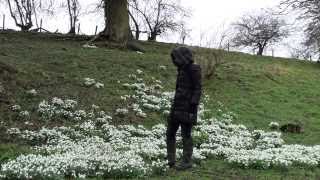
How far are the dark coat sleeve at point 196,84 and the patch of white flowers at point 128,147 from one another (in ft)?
5.25

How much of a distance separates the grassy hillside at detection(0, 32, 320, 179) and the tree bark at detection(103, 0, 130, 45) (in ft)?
5.81

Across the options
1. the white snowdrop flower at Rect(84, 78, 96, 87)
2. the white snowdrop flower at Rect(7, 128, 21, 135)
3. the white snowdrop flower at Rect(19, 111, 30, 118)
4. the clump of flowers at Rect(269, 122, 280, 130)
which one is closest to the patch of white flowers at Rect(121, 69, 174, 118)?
the white snowdrop flower at Rect(84, 78, 96, 87)

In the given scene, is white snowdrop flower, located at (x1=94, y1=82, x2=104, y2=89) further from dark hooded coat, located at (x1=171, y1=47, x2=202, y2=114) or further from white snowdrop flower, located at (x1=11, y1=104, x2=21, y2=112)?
dark hooded coat, located at (x1=171, y1=47, x2=202, y2=114)

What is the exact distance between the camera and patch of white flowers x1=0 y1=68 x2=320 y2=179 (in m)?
12.3

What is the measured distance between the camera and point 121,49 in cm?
3247

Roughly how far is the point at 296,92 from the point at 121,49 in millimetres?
9333

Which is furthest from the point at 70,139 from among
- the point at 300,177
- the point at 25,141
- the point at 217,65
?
the point at 217,65

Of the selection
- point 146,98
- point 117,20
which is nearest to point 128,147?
point 146,98

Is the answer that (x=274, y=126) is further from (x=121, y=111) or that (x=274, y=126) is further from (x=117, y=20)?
(x=117, y=20)

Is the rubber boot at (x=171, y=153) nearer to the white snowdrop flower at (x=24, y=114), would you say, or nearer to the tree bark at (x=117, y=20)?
the white snowdrop flower at (x=24, y=114)

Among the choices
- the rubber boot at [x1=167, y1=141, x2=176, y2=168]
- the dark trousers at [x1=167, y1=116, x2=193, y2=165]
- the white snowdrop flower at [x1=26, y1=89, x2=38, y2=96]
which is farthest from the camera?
the white snowdrop flower at [x1=26, y1=89, x2=38, y2=96]

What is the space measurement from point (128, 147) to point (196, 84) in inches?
152

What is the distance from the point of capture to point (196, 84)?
13.2 m

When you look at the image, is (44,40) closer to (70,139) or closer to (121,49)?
(121,49)
